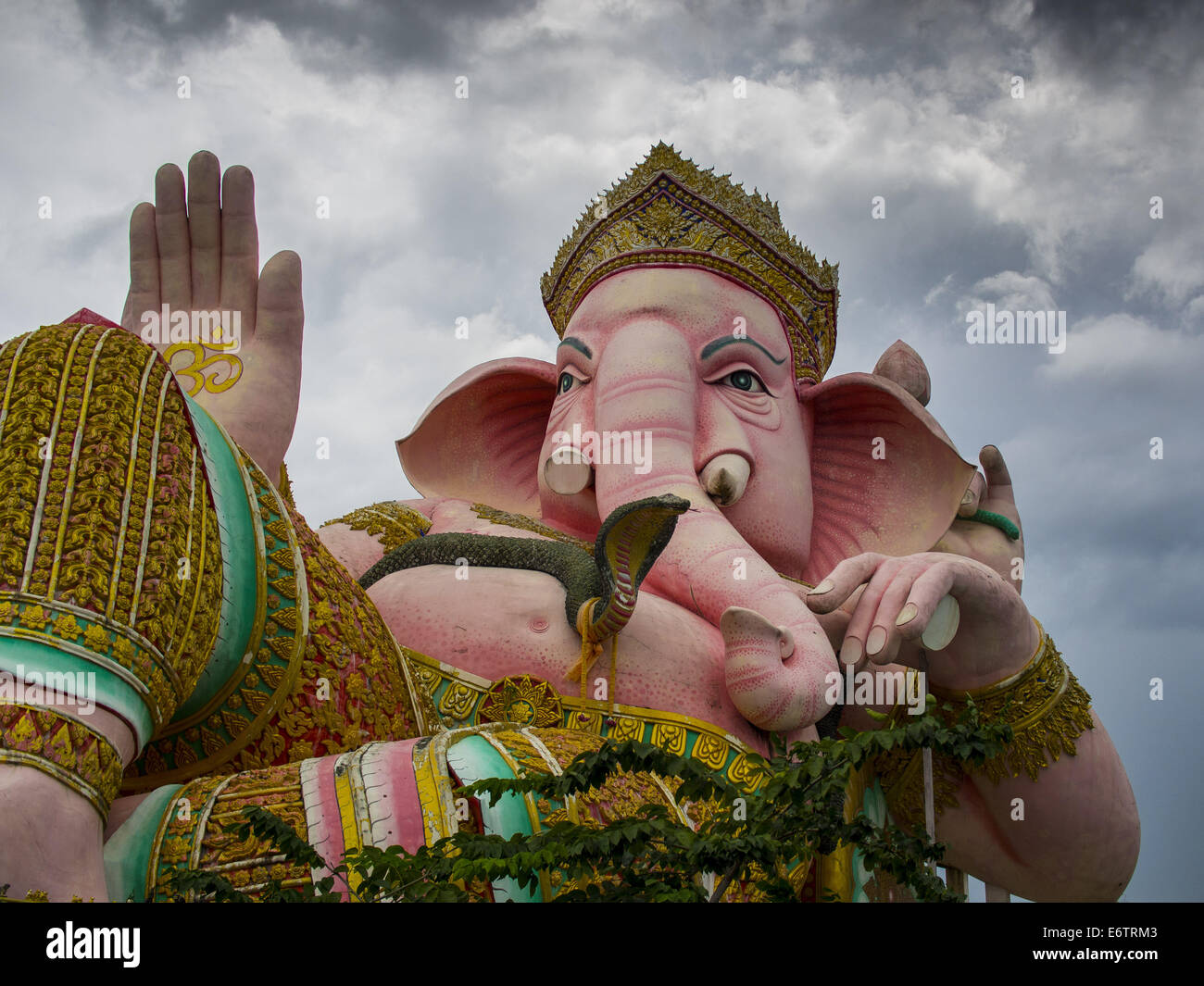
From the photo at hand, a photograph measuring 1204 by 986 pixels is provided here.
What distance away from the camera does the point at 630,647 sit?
397 centimetres

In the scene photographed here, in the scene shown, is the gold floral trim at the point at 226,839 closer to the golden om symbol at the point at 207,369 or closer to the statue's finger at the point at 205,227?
the golden om symbol at the point at 207,369

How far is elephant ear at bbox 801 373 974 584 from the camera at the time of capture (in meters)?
5.04

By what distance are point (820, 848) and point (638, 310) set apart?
284 centimetres

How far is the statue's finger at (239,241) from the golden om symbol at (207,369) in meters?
0.17

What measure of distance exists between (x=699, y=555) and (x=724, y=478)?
1.09 feet

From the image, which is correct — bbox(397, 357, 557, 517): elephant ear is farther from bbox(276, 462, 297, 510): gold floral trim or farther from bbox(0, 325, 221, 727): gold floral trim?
bbox(0, 325, 221, 727): gold floral trim

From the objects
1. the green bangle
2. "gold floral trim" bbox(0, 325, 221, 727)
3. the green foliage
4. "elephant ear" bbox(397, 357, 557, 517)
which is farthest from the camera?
the green bangle

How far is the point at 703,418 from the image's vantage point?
4637mm

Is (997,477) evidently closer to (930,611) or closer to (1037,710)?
(1037,710)

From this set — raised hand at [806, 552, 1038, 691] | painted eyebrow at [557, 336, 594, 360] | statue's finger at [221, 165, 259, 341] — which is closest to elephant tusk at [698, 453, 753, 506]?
raised hand at [806, 552, 1038, 691]

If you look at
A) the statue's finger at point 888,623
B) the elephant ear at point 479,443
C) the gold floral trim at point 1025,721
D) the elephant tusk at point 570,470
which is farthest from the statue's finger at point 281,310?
the gold floral trim at point 1025,721

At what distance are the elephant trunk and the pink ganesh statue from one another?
0.01 metres

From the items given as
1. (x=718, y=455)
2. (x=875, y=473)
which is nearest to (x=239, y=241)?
(x=718, y=455)

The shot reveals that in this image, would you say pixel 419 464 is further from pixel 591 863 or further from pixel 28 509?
pixel 591 863
